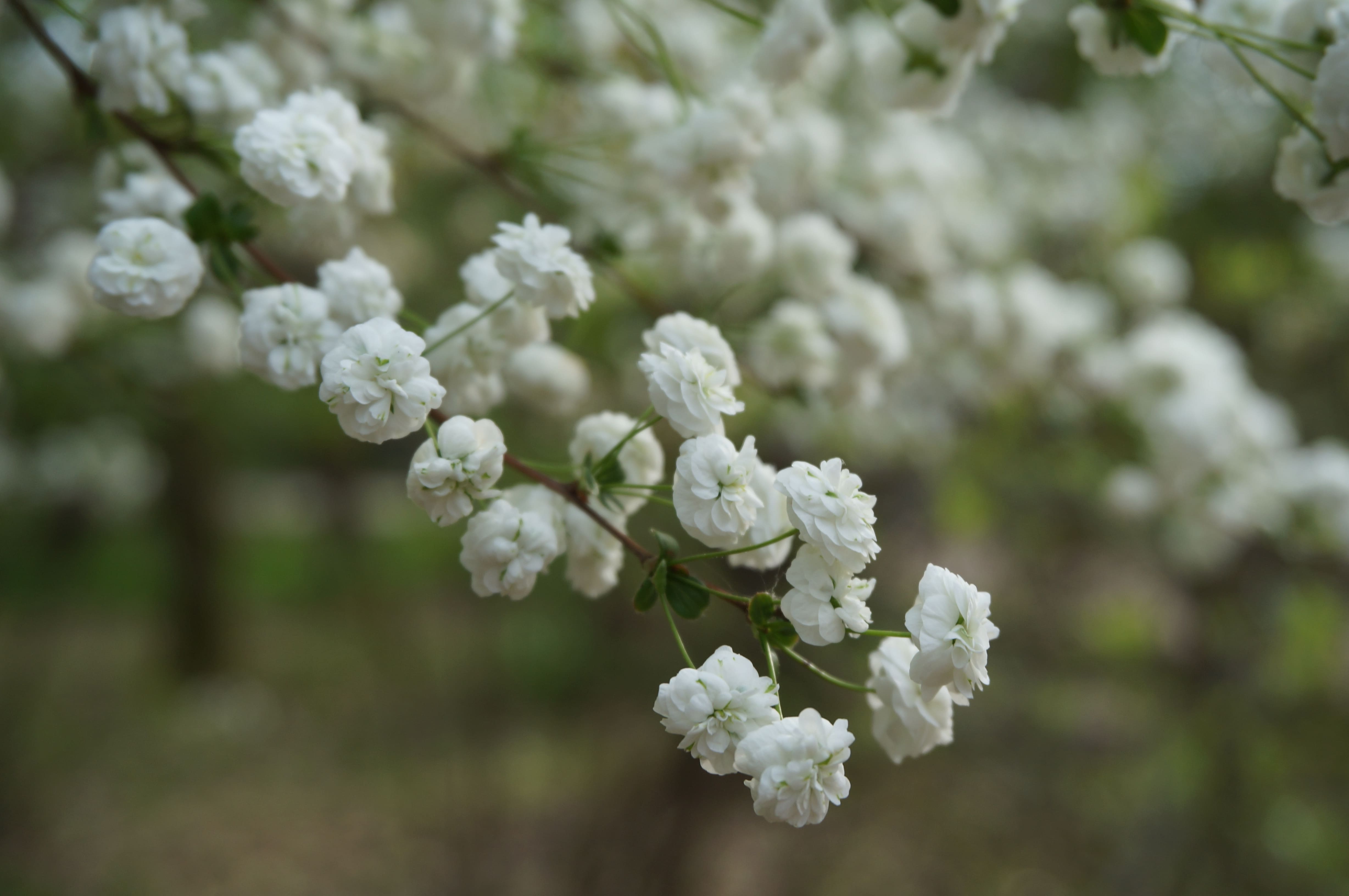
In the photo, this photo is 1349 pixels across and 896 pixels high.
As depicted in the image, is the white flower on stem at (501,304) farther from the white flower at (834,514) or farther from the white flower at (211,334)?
the white flower at (211,334)

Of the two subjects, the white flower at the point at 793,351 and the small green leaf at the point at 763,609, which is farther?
the white flower at the point at 793,351

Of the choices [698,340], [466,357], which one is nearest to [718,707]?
[698,340]

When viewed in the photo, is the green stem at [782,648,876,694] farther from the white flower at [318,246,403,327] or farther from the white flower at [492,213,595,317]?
the white flower at [318,246,403,327]

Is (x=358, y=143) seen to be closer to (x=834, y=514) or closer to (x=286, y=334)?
(x=286, y=334)

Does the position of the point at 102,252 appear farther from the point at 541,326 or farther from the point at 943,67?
the point at 943,67

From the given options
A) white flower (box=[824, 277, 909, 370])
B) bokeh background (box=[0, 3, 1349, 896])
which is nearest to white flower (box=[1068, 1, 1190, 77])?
white flower (box=[824, 277, 909, 370])

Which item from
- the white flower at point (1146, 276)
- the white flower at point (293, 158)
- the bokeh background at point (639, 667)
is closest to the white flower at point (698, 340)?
the white flower at point (293, 158)
